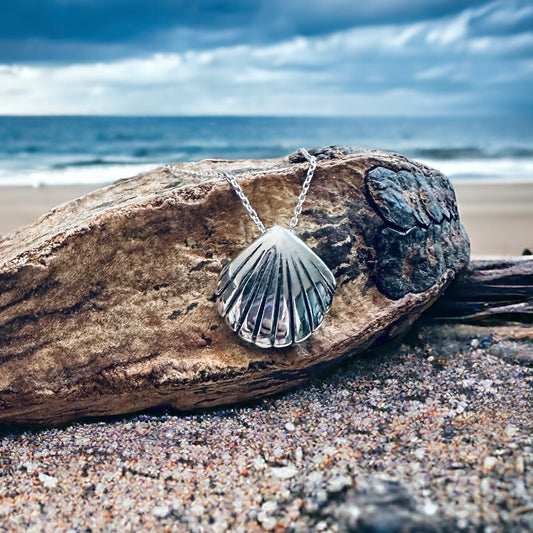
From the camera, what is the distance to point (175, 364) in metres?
2.38

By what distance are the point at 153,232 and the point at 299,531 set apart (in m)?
1.42

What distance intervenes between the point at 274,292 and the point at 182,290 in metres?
0.45

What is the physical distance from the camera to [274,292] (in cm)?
233

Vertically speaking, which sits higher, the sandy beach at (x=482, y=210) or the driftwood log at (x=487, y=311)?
the sandy beach at (x=482, y=210)

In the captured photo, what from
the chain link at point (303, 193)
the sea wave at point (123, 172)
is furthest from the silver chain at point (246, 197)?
the sea wave at point (123, 172)

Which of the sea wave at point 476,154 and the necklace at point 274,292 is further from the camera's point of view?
the sea wave at point 476,154

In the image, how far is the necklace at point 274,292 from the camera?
2.33 m

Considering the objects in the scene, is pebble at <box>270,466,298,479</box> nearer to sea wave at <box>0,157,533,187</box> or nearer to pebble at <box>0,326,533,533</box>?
pebble at <box>0,326,533,533</box>

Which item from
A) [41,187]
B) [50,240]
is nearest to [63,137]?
[41,187]

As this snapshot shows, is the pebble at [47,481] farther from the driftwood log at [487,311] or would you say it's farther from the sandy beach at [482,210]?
the sandy beach at [482,210]

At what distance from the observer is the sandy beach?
23.7ft

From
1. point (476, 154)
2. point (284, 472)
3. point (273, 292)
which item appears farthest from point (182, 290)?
point (476, 154)

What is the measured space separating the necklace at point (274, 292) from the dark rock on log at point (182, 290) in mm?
108

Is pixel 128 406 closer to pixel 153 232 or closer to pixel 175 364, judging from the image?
pixel 175 364
